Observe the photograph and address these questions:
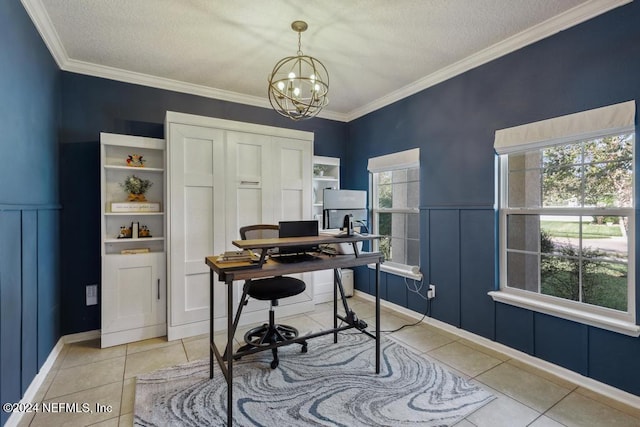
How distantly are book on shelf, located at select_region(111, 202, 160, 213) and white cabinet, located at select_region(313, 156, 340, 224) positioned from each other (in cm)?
205

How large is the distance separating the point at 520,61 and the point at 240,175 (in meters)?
2.87

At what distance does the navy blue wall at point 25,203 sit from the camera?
5.74 ft

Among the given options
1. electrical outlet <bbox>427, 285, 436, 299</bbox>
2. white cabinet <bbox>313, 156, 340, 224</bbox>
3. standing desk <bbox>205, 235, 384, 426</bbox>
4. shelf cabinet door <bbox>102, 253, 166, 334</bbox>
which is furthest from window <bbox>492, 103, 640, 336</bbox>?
shelf cabinet door <bbox>102, 253, 166, 334</bbox>

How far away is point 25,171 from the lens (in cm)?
206

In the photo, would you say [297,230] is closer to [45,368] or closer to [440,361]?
[440,361]

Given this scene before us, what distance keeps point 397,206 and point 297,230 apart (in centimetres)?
216

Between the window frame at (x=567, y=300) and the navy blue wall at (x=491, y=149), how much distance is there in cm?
8

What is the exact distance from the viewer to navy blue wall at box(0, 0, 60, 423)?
5.74 ft

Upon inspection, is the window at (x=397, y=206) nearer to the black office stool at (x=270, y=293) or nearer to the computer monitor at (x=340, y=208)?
the computer monitor at (x=340, y=208)

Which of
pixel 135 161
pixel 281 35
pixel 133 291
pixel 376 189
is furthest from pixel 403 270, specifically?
pixel 135 161

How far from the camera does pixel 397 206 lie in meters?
3.95

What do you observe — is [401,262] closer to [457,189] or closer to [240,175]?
[457,189]

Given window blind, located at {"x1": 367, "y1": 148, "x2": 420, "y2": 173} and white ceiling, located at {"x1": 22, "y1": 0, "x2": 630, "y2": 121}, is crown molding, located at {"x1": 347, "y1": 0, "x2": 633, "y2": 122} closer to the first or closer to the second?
white ceiling, located at {"x1": 22, "y1": 0, "x2": 630, "y2": 121}

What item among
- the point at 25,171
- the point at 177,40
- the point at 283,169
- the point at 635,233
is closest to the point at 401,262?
the point at 283,169
